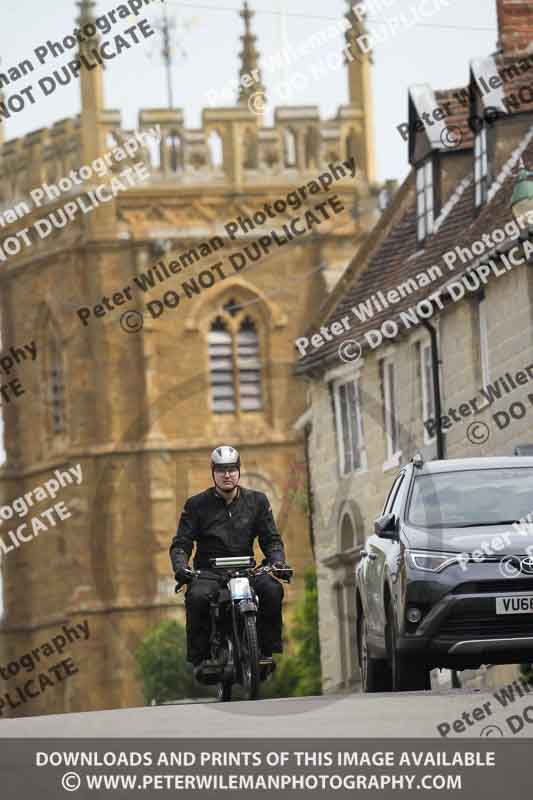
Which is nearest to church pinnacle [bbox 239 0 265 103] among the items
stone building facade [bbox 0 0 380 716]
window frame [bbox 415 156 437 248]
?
stone building facade [bbox 0 0 380 716]

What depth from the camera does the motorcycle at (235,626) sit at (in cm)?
1694

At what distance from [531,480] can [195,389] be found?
208 feet

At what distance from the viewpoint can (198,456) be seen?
3196 inches

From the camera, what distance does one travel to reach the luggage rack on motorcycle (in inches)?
676

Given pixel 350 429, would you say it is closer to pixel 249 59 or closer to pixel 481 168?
pixel 481 168

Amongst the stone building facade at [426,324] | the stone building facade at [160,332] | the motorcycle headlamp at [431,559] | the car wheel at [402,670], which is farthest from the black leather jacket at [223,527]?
the stone building facade at [160,332]

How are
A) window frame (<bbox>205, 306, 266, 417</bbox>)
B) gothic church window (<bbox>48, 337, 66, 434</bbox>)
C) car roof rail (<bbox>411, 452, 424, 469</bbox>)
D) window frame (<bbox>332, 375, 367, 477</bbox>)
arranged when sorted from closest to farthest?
car roof rail (<bbox>411, 452, 424, 469</bbox>)
window frame (<bbox>332, 375, 367, 477</bbox>)
window frame (<bbox>205, 306, 266, 417</bbox>)
gothic church window (<bbox>48, 337, 66, 434</bbox>)

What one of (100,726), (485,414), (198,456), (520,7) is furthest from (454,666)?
(198,456)

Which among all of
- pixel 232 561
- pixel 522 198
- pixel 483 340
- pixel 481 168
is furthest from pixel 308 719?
pixel 481 168

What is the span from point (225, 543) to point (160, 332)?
211 ft

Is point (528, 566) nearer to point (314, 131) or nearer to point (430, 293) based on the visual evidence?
point (430, 293)

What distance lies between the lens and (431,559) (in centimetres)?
1766

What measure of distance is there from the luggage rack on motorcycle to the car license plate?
5.06 feet

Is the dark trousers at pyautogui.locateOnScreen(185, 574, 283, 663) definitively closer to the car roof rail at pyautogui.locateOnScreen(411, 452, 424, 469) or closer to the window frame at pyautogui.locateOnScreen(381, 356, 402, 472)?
A: the car roof rail at pyautogui.locateOnScreen(411, 452, 424, 469)
